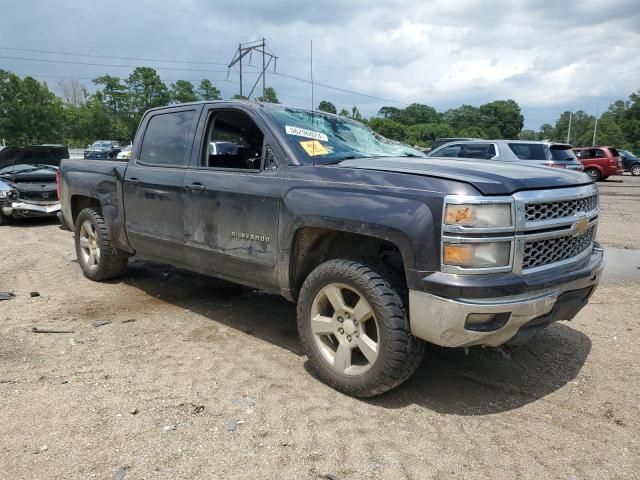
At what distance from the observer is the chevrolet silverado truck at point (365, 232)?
281cm

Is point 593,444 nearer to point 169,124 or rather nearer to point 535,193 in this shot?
point 535,193

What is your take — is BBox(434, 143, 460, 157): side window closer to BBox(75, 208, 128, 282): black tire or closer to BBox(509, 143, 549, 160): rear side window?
BBox(509, 143, 549, 160): rear side window

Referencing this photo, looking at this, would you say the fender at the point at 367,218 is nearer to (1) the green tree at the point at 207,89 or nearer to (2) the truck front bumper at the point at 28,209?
(2) the truck front bumper at the point at 28,209

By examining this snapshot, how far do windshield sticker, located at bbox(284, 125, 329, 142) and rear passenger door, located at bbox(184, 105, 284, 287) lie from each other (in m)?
0.17

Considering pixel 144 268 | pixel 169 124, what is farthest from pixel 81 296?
pixel 169 124

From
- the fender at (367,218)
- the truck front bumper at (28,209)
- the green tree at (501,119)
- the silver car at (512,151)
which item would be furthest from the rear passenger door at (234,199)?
the green tree at (501,119)

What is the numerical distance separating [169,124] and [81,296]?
2156 mm

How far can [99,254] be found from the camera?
5867mm

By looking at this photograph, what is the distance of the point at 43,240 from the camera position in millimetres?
9117

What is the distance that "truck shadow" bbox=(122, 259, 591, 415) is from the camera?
3324 millimetres

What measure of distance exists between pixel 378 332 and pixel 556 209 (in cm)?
130

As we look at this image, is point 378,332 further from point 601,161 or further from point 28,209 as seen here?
point 601,161

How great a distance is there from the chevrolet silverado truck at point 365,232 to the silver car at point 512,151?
833 cm

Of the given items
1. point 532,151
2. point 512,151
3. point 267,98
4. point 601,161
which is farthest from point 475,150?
point 601,161
